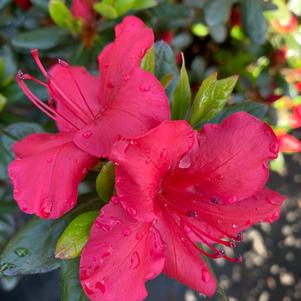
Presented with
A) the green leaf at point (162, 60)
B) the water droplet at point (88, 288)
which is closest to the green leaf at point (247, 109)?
the green leaf at point (162, 60)

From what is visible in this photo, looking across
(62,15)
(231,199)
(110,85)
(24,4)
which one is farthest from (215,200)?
(24,4)

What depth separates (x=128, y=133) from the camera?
743mm

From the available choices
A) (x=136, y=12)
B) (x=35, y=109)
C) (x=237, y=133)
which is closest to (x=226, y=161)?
(x=237, y=133)

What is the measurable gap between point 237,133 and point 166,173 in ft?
0.39

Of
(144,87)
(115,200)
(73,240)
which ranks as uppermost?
(144,87)

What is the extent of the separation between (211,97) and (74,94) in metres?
0.24

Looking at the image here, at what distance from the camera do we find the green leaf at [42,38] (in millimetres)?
1276

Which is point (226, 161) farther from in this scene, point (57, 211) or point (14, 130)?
point (14, 130)

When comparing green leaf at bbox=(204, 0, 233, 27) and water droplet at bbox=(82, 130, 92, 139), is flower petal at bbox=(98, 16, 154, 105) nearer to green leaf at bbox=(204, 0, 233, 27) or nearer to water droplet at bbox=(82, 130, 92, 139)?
water droplet at bbox=(82, 130, 92, 139)

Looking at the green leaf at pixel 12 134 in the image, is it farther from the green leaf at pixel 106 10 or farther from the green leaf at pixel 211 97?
the green leaf at pixel 211 97

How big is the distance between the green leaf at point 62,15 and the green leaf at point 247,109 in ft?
1.42

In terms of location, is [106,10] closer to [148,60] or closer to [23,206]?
[148,60]

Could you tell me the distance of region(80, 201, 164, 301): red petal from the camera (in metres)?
0.72

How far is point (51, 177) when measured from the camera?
79cm
